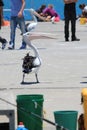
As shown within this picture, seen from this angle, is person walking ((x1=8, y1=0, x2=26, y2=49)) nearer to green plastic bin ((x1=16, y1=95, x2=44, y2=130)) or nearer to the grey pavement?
the grey pavement

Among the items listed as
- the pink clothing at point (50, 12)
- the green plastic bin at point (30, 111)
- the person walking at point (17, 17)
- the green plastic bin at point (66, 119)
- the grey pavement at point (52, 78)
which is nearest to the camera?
the green plastic bin at point (66, 119)

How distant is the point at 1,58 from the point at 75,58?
1.85 metres

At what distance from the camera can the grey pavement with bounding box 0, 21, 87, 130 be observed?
9836 millimetres

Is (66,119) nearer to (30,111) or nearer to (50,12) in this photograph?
(30,111)

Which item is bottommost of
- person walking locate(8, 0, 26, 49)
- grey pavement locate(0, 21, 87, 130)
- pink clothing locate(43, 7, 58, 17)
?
pink clothing locate(43, 7, 58, 17)

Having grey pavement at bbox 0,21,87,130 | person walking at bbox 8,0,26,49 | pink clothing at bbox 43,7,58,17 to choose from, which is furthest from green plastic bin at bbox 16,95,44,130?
pink clothing at bbox 43,7,58,17

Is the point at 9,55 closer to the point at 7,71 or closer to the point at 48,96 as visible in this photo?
the point at 7,71

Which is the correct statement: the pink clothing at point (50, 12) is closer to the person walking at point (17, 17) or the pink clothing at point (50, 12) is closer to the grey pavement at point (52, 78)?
the grey pavement at point (52, 78)

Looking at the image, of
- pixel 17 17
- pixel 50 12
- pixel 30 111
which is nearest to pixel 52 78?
pixel 30 111

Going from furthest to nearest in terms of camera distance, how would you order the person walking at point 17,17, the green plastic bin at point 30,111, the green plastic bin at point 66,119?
the person walking at point 17,17 < the green plastic bin at point 30,111 < the green plastic bin at point 66,119

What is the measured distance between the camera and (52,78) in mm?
12672

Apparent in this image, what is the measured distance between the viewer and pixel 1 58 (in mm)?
16031

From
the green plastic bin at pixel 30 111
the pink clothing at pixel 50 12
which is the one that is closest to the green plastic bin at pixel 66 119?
the green plastic bin at pixel 30 111

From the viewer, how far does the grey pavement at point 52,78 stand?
9836 mm
